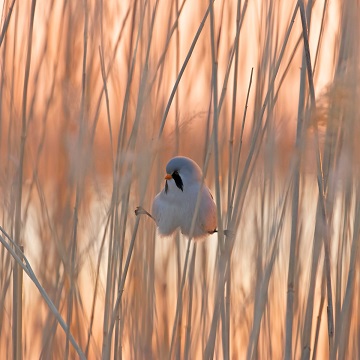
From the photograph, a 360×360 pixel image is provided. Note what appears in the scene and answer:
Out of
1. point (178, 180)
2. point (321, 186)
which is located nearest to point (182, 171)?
point (178, 180)

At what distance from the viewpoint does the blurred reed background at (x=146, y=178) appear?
4.80ft

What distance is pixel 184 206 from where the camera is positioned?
1.55 metres

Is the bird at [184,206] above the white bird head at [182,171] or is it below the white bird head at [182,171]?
below

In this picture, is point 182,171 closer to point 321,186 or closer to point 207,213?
point 207,213

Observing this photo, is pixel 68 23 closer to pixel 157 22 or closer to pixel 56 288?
pixel 157 22

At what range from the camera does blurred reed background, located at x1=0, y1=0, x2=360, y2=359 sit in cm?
146

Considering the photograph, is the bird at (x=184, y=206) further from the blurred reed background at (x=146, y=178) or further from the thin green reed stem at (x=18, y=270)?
the thin green reed stem at (x=18, y=270)

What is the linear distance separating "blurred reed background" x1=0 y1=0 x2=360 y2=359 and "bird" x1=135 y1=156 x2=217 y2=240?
49mm

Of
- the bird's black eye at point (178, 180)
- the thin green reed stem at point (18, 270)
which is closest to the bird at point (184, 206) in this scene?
the bird's black eye at point (178, 180)

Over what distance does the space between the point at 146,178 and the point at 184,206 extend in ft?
0.51

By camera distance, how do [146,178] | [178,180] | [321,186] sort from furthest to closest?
[178,180] → [146,178] → [321,186]

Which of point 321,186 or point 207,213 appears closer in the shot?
point 321,186

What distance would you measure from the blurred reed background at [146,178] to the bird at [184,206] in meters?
0.05

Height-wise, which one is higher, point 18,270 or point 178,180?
point 178,180
